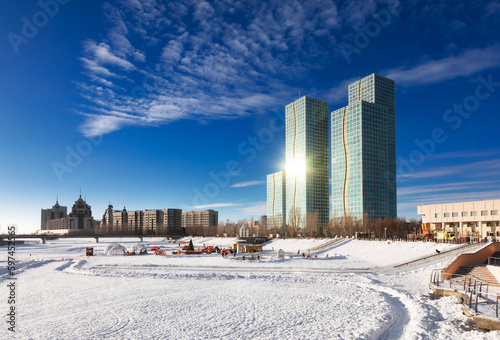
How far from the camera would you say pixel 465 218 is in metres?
74.2

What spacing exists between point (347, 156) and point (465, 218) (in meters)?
77.7

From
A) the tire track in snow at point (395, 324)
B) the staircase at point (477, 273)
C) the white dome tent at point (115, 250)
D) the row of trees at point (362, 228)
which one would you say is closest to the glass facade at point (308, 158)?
the row of trees at point (362, 228)

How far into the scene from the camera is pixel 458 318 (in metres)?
17.3

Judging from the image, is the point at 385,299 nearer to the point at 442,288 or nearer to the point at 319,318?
the point at 442,288

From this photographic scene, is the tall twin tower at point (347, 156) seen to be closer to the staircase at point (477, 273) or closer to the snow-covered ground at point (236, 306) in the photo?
the staircase at point (477, 273)

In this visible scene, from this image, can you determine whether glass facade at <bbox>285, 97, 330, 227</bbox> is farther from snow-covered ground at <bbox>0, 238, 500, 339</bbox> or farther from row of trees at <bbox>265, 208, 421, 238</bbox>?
snow-covered ground at <bbox>0, 238, 500, 339</bbox>

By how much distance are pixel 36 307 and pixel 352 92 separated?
536 ft

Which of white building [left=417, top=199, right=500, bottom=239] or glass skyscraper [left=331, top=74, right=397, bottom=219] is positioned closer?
white building [left=417, top=199, right=500, bottom=239]

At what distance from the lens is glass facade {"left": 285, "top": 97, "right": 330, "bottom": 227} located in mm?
169250

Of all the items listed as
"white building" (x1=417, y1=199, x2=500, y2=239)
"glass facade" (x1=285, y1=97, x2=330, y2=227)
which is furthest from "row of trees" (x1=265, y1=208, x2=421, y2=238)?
"glass facade" (x1=285, y1=97, x2=330, y2=227)

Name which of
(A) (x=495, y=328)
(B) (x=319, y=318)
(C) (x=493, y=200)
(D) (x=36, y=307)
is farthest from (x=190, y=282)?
(C) (x=493, y=200)

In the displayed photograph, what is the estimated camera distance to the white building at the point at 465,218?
69.9 metres

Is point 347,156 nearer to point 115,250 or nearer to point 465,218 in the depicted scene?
point 465,218

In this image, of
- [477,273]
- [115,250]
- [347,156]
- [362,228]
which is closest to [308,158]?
[347,156]
